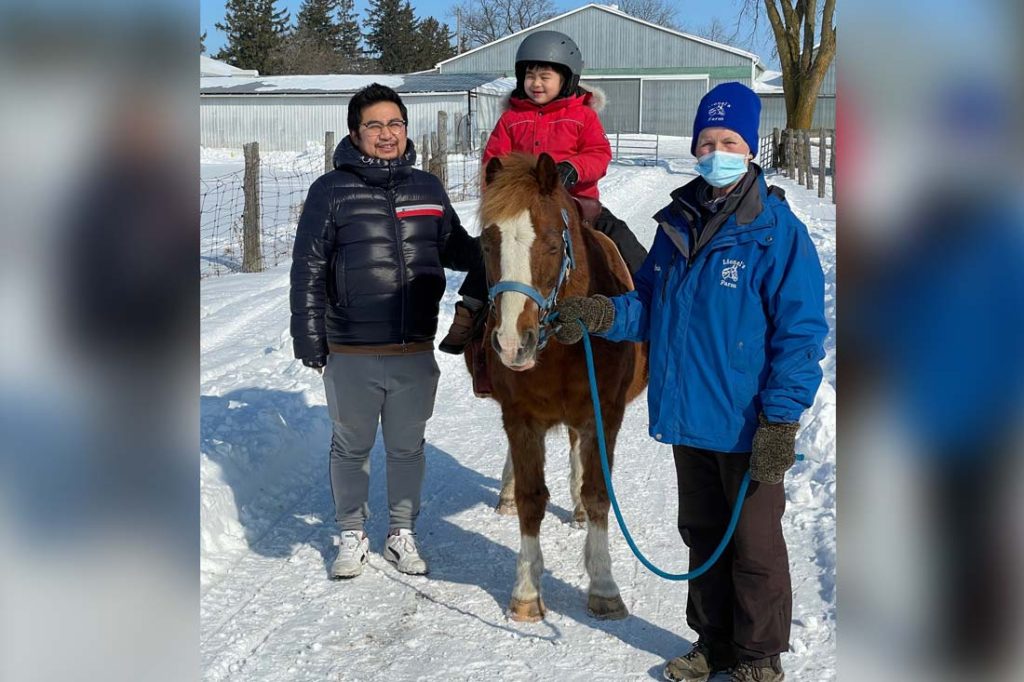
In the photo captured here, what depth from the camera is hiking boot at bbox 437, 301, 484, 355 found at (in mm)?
4285

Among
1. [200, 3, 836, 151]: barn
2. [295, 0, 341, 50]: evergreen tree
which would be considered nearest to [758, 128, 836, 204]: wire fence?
[200, 3, 836, 151]: barn

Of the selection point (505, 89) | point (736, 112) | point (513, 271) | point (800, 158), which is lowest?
point (513, 271)

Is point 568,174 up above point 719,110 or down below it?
below

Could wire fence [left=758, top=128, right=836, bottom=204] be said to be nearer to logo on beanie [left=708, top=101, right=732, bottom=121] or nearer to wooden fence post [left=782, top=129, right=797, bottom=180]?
wooden fence post [left=782, top=129, right=797, bottom=180]

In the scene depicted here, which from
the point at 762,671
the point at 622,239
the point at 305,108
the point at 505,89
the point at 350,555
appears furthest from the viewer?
the point at 505,89

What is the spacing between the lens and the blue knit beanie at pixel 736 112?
288 cm

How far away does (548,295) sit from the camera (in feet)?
11.0

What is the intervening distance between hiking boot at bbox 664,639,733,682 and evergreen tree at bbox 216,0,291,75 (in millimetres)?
57962

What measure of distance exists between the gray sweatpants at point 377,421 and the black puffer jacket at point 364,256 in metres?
0.14

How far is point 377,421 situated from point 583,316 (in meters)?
1.44

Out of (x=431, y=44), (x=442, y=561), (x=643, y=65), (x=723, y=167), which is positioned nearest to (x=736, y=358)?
(x=723, y=167)

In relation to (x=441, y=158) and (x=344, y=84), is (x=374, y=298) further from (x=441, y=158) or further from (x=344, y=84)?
(x=344, y=84)

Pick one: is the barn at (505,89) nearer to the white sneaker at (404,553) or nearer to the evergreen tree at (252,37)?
the evergreen tree at (252,37)

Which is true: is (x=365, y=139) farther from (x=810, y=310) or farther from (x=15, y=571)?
(x=15, y=571)
